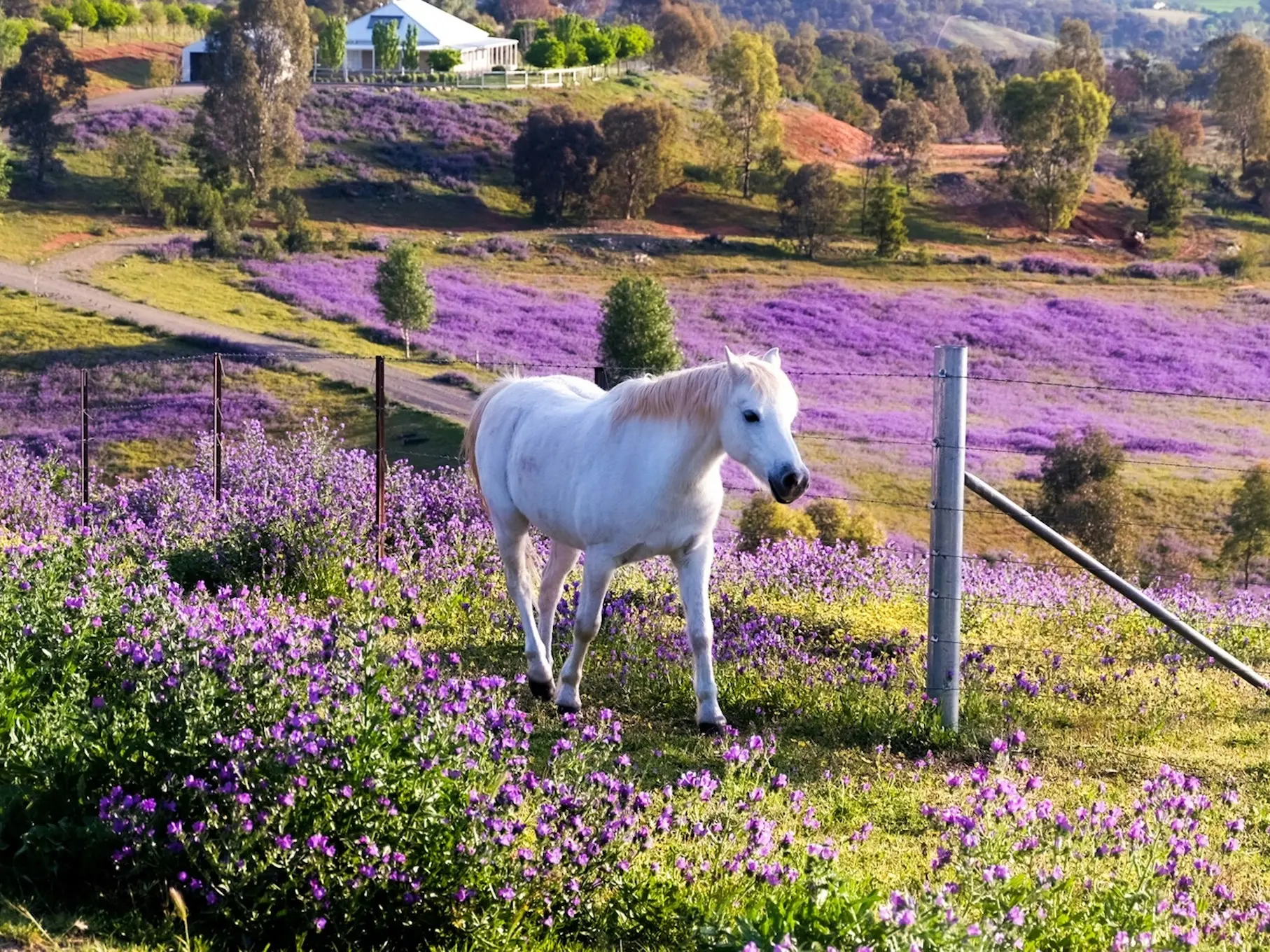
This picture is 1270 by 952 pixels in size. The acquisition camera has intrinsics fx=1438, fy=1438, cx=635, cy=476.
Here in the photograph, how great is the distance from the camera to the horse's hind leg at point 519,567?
25.6 ft

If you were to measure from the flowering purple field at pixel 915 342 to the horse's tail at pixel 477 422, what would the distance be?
90.2ft

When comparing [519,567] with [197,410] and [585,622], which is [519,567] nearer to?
[585,622]

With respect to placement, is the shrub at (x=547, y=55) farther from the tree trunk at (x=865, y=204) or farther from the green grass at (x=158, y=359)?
the green grass at (x=158, y=359)

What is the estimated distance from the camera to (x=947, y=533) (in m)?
7.30

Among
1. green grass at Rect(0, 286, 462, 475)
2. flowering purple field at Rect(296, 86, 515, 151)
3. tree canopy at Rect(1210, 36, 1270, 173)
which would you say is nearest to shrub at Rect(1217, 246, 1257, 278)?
tree canopy at Rect(1210, 36, 1270, 173)

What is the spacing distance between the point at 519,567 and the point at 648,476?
1.55m

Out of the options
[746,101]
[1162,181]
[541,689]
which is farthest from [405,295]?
[1162,181]

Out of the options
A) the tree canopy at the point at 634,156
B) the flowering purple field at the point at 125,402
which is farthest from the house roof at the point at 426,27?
the flowering purple field at the point at 125,402

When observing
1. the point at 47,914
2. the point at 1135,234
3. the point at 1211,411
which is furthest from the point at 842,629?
the point at 1135,234

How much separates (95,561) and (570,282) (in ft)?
165

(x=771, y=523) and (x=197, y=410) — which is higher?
(x=771, y=523)

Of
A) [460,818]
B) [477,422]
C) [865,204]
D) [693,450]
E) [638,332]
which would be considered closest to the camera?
[460,818]

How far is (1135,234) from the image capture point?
237 feet

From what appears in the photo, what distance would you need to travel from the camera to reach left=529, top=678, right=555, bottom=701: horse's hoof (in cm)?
759
